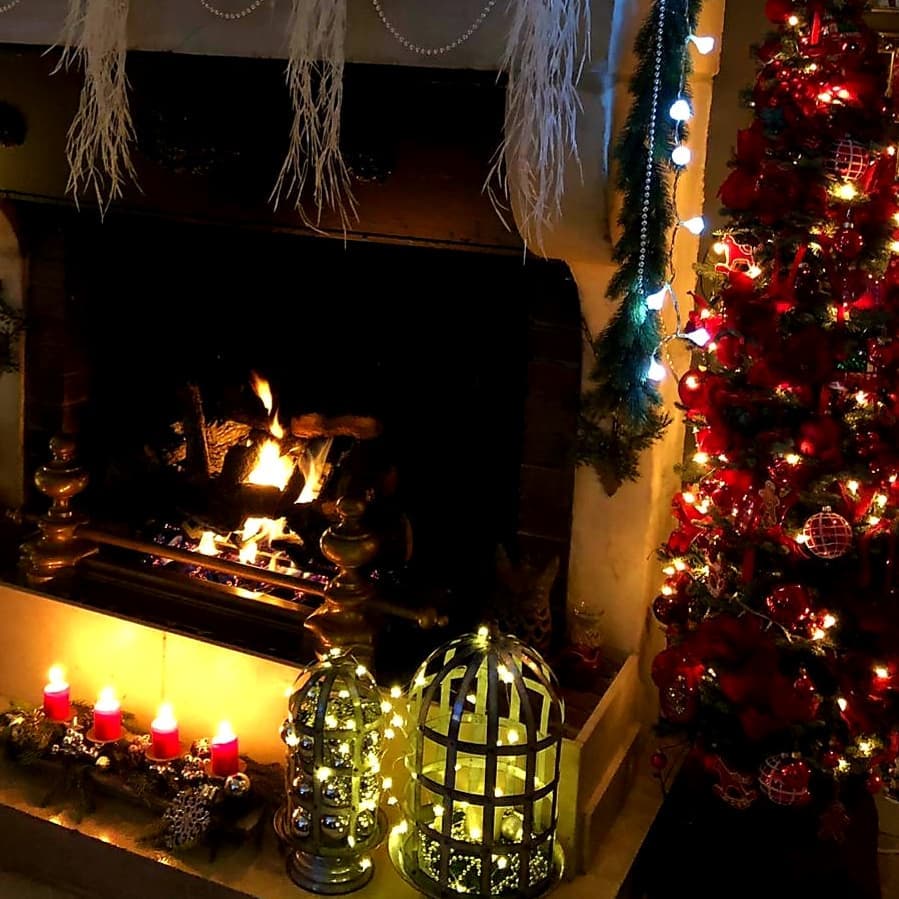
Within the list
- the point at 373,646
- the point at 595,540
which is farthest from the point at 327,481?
the point at 595,540

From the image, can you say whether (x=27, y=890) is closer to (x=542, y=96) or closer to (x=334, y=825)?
(x=334, y=825)

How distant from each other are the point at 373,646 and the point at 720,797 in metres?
0.70

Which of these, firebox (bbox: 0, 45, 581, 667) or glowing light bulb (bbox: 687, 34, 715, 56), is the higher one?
glowing light bulb (bbox: 687, 34, 715, 56)

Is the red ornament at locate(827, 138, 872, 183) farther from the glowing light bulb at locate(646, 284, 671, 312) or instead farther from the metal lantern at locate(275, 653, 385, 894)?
the metal lantern at locate(275, 653, 385, 894)

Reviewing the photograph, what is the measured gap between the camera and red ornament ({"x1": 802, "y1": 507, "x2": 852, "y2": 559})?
1.79 meters

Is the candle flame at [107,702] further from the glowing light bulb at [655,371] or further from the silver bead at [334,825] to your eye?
the glowing light bulb at [655,371]

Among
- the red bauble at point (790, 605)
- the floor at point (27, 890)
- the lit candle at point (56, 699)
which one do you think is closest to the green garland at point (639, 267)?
the red bauble at point (790, 605)

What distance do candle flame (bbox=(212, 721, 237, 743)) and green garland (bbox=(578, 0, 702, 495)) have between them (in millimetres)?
832

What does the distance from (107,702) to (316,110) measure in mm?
1160

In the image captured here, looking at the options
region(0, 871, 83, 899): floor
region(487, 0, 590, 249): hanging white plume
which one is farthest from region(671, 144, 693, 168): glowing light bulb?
region(0, 871, 83, 899): floor

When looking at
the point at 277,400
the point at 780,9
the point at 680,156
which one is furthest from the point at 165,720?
the point at 780,9

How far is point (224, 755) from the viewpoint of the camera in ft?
6.67

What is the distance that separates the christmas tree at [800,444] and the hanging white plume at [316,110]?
25.8 inches

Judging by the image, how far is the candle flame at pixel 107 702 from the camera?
6.91ft
